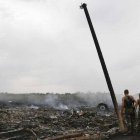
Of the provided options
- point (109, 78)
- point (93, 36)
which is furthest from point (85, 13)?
point (109, 78)

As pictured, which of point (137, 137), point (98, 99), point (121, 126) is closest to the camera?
point (137, 137)

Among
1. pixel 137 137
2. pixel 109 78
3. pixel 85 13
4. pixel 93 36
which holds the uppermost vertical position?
pixel 85 13

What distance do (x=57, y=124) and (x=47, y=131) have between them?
8.92 ft

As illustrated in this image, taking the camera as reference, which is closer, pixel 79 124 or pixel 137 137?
pixel 137 137

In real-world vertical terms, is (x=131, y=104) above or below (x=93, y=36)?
below

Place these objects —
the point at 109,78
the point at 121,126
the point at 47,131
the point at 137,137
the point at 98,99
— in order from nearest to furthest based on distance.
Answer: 1. the point at 137,137
2. the point at 121,126
3. the point at 109,78
4. the point at 47,131
5. the point at 98,99

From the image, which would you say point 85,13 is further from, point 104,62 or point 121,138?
point 121,138

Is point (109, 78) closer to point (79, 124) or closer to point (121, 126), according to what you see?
point (121, 126)

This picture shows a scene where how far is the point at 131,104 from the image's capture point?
8984 millimetres

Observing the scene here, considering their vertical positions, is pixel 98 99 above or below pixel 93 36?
below

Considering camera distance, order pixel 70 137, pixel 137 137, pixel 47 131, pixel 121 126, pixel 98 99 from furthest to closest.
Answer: pixel 98 99, pixel 47 131, pixel 121 126, pixel 70 137, pixel 137 137

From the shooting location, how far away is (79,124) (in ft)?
48.5

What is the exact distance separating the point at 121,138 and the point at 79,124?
647 centimetres

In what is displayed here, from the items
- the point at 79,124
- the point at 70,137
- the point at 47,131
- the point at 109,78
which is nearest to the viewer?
the point at 70,137
